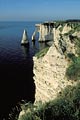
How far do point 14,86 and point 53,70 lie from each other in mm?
34892

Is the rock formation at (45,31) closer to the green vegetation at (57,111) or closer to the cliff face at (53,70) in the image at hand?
the cliff face at (53,70)

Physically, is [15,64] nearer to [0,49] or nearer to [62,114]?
[0,49]

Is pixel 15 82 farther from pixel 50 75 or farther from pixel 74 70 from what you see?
pixel 74 70

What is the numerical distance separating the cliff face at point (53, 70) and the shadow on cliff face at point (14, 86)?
16.0m

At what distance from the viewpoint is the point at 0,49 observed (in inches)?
5212

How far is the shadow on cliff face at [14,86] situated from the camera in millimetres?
57062

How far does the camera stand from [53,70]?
35.1 meters

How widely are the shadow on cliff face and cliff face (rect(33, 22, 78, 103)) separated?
16.0 m

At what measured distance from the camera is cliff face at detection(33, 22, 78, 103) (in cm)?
3412

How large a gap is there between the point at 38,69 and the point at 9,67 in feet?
175

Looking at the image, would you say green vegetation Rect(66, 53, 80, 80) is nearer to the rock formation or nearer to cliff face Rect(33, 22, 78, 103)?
cliff face Rect(33, 22, 78, 103)

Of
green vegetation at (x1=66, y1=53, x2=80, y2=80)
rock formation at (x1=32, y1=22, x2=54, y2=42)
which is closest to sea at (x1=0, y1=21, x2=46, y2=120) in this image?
green vegetation at (x1=66, y1=53, x2=80, y2=80)

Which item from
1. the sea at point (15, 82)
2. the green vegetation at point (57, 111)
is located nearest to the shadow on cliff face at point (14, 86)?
the sea at point (15, 82)

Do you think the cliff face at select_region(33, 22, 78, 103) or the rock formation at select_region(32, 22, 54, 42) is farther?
the rock formation at select_region(32, 22, 54, 42)
